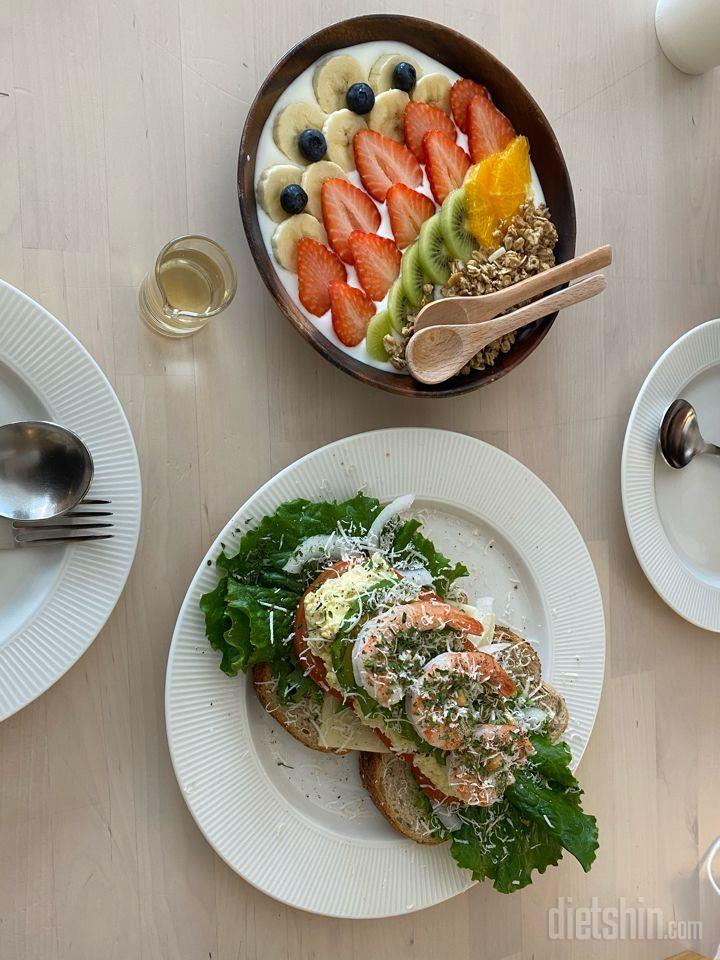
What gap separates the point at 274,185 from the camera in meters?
1.46

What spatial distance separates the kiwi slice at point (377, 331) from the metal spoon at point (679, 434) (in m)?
0.69

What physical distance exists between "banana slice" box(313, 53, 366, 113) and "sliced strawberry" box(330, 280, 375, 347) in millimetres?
327

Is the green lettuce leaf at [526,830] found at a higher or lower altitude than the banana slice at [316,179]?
lower

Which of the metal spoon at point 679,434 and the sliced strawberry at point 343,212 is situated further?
the metal spoon at point 679,434

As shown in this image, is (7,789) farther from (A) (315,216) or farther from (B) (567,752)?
(A) (315,216)

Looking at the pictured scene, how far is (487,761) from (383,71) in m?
1.22

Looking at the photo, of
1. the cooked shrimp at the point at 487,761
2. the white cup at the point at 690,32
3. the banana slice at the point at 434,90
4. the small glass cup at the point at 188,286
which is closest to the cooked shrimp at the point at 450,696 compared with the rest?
the cooked shrimp at the point at 487,761

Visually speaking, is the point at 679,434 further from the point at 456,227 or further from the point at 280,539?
the point at 280,539

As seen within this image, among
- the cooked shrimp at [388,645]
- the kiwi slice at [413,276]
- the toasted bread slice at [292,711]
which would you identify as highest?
the kiwi slice at [413,276]

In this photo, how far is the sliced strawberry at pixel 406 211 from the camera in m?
1.51

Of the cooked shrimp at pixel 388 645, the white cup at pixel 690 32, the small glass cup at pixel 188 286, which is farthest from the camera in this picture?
the white cup at pixel 690 32

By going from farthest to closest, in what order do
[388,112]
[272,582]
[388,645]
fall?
[388,112] → [272,582] → [388,645]

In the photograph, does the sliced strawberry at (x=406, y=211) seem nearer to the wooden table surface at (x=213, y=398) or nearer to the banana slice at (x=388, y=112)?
the banana slice at (x=388, y=112)

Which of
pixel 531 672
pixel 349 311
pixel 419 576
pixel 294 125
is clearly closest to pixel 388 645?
pixel 419 576
